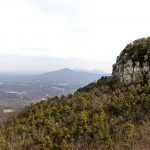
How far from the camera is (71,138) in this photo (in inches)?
1169

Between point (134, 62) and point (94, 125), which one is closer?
point (94, 125)

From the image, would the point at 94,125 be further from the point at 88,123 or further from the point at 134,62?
the point at 134,62

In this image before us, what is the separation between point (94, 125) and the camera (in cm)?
2973

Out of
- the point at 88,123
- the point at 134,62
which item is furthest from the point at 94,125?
the point at 134,62

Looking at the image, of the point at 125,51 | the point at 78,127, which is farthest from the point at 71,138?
the point at 125,51

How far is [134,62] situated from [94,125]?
539 inches

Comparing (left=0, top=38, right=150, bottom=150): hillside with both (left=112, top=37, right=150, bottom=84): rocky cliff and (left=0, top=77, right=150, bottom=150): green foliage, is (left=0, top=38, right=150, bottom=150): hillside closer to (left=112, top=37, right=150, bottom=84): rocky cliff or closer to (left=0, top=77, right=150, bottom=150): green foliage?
(left=0, top=77, right=150, bottom=150): green foliage

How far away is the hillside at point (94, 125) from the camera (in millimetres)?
27453

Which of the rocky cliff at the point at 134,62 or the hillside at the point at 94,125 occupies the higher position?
the rocky cliff at the point at 134,62

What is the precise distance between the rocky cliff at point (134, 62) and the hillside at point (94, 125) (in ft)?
1.58

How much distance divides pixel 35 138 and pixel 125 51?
62.8ft

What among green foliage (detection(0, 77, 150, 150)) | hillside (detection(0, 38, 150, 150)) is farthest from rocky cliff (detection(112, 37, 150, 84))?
green foliage (detection(0, 77, 150, 150))

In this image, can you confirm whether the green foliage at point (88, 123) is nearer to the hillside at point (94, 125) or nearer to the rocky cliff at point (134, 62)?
the hillside at point (94, 125)

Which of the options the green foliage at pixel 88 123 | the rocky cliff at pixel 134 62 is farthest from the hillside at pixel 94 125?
the rocky cliff at pixel 134 62
